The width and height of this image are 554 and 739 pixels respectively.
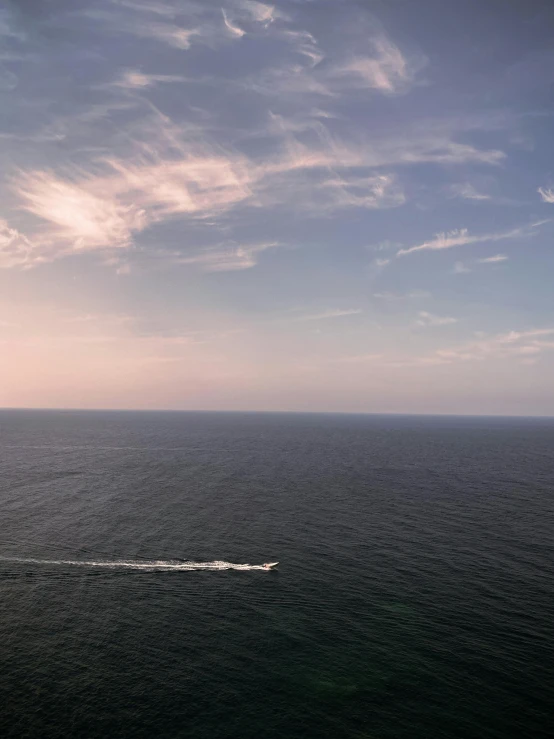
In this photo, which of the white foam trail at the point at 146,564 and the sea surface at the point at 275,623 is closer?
the sea surface at the point at 275,623

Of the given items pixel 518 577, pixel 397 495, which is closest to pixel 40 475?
pixel 397 495

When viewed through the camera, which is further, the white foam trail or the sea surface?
the white foam trail

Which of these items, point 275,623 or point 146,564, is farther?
point 146,564

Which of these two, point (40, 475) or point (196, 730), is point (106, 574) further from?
point (40, 475)
